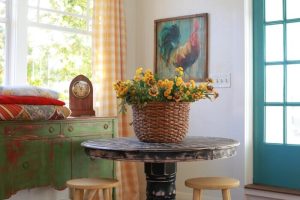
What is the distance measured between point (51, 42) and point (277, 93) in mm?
2054

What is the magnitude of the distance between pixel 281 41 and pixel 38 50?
2115mm

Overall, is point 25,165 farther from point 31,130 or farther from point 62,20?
point 62,20

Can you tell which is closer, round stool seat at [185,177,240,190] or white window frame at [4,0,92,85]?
round stool seat at [185,177,240,190]

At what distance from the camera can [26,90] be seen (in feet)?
9.46

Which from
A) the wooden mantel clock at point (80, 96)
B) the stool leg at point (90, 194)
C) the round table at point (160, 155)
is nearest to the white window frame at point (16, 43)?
the wooden mantel clock at point (80, 96)

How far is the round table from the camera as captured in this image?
2.19m

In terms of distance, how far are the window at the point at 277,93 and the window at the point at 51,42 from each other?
161 cm

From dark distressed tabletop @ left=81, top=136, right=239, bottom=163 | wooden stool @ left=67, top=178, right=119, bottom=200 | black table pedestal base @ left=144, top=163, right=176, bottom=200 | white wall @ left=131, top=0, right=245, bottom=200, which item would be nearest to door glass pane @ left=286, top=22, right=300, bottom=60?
white wall @ left=131, top=0, right=245, bottom=200

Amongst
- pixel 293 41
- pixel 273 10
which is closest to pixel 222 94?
pixel 293 41

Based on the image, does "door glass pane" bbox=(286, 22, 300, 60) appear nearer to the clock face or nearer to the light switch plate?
the light switch plate

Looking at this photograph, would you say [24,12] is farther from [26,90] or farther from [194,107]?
[194,107]

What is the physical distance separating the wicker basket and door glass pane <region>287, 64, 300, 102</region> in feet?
4.98

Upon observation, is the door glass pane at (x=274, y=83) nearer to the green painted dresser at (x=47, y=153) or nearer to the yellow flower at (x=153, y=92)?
the green painted dresser at (x=47, y=153)

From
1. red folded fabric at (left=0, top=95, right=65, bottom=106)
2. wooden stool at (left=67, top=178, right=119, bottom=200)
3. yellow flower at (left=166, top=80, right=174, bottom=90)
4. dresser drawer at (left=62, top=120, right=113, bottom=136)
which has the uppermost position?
→ yellow flower at (left=166, top=80, right=174, bottom=90)
